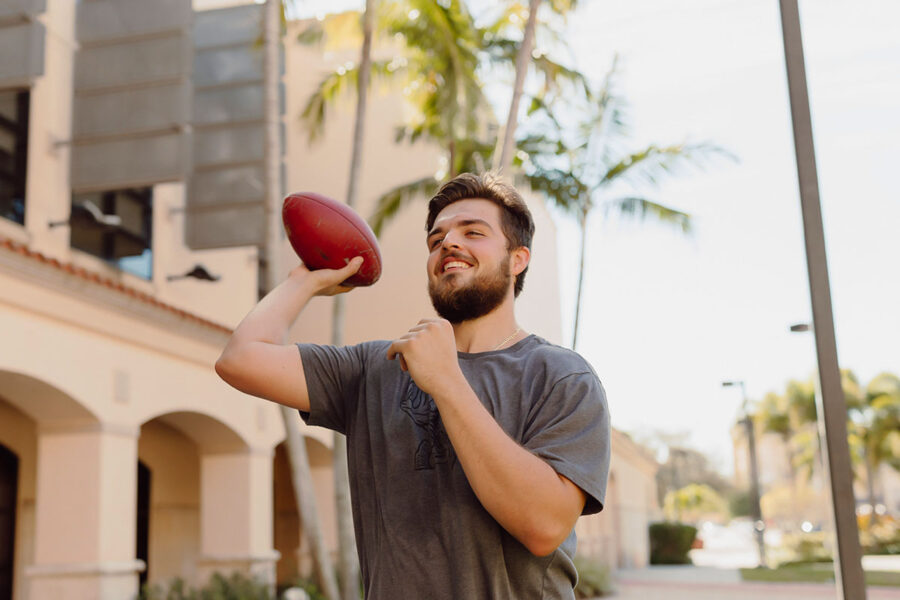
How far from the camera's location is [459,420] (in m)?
1.92

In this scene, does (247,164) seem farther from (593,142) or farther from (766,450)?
(766,450)

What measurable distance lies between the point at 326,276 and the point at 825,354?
2.03 metres

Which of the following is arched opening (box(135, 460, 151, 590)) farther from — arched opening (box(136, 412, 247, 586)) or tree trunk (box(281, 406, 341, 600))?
tree trunk (box(281, 406, 341, 600))

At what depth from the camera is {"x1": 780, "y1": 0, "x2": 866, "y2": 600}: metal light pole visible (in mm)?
3480

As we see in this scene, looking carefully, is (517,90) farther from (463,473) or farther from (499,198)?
(463,473)

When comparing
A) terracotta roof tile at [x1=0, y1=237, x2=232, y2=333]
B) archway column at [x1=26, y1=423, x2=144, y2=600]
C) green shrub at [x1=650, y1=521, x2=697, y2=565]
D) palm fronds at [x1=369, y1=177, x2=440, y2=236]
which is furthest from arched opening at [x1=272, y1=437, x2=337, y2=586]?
green shrub at [x1=650, y1=521, x2=697, y2=565]

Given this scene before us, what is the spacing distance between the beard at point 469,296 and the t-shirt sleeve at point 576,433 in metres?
Answer: 0.33

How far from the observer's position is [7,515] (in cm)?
1168

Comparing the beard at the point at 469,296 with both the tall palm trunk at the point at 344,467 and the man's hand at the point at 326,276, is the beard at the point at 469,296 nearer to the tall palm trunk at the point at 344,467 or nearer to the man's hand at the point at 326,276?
the man's hand at the point at 326,276

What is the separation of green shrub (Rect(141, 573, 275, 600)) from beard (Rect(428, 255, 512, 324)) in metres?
9.56

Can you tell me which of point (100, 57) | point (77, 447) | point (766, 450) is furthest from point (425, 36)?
point (766, 450)

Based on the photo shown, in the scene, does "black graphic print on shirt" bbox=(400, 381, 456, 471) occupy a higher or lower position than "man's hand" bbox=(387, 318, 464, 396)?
lower

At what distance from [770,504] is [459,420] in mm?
97740

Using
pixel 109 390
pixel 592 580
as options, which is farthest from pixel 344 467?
pixel 592 580
